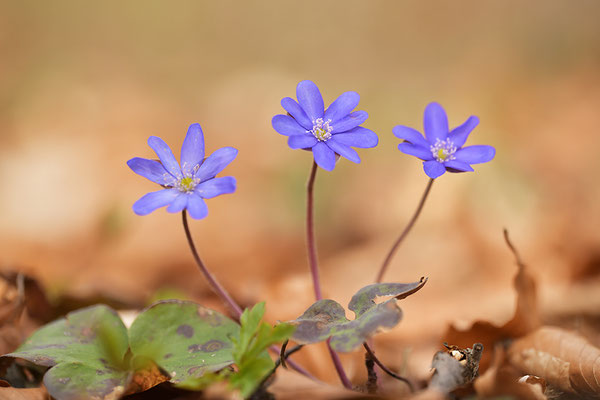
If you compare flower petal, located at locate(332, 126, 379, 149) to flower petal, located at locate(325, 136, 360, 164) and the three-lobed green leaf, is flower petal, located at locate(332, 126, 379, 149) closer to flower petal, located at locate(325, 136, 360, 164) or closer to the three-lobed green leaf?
flower petal, located at locate(325, 136, 360, 164)

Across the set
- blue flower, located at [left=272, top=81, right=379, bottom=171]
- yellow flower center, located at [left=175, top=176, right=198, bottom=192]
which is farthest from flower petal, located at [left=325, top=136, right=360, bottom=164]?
yellow flower center, located at [left=175, top=176, right=198, bottom=192]

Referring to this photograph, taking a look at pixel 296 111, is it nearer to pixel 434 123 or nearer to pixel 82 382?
pixel 434 123

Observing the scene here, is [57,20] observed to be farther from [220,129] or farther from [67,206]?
[67,206]

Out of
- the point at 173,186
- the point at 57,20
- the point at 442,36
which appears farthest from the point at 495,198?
the point at 57,20

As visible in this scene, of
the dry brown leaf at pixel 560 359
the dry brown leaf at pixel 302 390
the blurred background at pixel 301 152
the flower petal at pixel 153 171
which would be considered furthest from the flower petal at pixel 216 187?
the dry brown leaf at pixel 560 359

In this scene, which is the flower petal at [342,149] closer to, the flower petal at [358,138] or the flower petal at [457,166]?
the flower petal at [358,138]

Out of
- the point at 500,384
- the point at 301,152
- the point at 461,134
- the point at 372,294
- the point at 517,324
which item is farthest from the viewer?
the point at 301,152

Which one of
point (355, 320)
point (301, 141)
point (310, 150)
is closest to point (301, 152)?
point (310, 150)

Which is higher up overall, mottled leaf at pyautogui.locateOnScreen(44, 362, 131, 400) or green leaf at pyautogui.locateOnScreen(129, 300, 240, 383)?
green leaf at pyautogui.locateOnScreen(129, 300, 240, 383)
